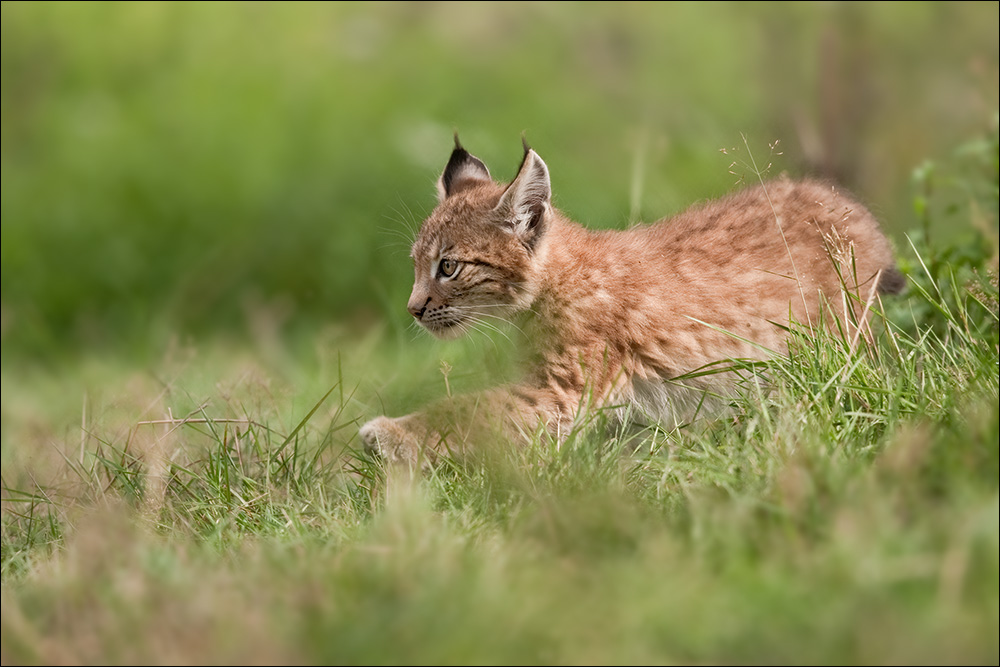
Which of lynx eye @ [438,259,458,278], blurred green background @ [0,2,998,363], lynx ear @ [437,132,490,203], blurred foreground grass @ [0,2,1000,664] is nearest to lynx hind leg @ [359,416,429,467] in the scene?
blurred foreground grass @ [0,2,1000,664]

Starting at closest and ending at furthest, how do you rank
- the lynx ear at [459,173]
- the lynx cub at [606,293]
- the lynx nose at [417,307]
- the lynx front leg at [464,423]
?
the lynx front leg at [464,423], the lynx cub at [606,293], the lynx nose at [417,307], the lynx ear at [459,173]

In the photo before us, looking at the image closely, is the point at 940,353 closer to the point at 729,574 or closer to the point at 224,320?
the point at 729,574

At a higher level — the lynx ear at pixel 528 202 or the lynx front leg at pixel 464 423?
the lynx ear at pixel 528 202

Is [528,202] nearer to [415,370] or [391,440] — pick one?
[391,440]

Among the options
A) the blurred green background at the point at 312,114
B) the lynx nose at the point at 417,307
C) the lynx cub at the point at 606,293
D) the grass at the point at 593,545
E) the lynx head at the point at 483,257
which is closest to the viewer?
the grass at the point at 593,545

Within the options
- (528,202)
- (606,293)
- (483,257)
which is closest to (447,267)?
(483,257)

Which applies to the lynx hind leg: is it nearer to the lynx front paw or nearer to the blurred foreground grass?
the lynx front paw

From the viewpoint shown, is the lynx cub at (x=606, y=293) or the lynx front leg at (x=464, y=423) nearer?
the lynx front leg at (x=464, y=423)

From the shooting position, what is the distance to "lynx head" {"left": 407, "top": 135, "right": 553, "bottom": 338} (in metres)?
4.68

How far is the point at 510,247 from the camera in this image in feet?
15.4

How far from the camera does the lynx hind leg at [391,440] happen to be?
428 cm

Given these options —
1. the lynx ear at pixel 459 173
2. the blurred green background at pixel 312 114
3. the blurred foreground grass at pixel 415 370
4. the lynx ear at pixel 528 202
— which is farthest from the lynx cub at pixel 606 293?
the blurred green background at pixel 312 114

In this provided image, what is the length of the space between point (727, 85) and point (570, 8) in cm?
229

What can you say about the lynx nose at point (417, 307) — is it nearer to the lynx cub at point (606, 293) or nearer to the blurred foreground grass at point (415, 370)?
the lynx cub at point (606, 293)
